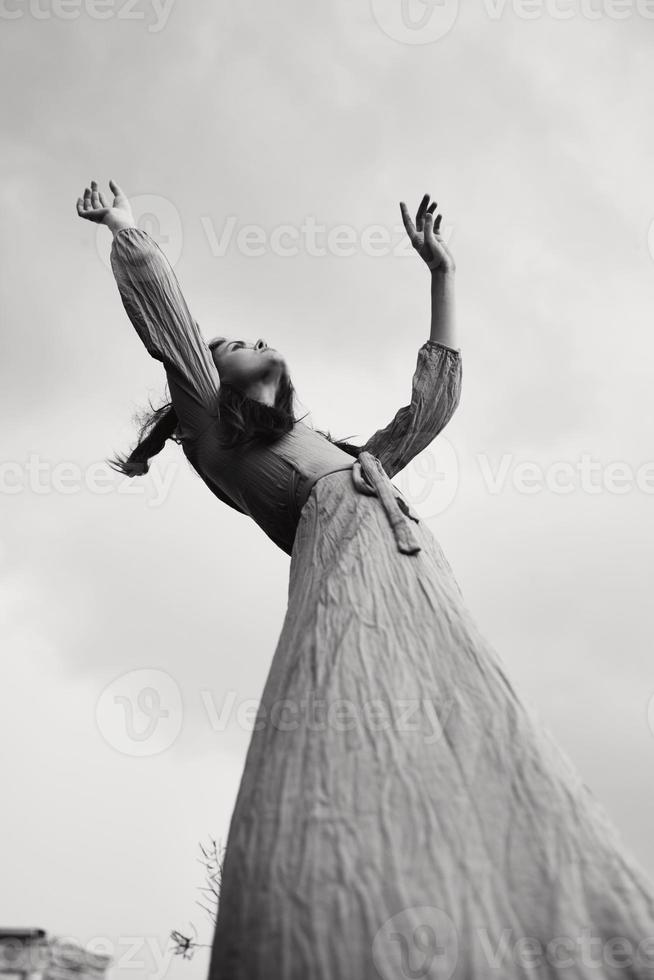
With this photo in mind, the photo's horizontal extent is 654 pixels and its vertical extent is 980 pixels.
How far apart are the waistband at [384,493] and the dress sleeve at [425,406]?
1.16 ft

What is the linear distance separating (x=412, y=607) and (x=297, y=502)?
697 millimetres

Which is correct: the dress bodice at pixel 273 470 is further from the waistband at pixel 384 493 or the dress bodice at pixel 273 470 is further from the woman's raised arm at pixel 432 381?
the woman's raised arm at pixel 432 381

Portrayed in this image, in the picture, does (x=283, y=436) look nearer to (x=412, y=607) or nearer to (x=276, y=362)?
(x=276, y=362)

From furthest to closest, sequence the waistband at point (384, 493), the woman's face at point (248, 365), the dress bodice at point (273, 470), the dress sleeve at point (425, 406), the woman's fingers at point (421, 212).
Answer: the woman's fingers at point (421, 212), the dress sleeve at point (425, 406), the woman's face at point (248, 365), the dress bodice at point (273, 470), the waistband at point (384, 493)

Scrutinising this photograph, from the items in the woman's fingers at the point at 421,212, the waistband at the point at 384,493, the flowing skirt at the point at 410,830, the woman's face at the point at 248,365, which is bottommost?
the flowing skirt at the point at 410,830

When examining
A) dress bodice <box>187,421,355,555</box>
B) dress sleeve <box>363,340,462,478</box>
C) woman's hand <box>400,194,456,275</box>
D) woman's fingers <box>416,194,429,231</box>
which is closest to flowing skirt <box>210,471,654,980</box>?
dress bodice <box>187,421,355,555</box>

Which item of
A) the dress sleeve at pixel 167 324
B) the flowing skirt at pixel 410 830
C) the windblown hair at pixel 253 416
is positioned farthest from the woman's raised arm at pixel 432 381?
the flowing skirt at pixel 410 830

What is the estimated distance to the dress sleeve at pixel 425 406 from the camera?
3227 millimetres

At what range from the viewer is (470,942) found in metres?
1.57

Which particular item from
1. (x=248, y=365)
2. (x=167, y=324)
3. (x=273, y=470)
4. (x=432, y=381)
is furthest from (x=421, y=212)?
(x=273, y=470)

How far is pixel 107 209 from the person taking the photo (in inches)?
129

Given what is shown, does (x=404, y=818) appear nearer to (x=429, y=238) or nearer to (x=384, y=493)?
(x=384, y=493)

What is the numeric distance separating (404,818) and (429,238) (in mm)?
2299

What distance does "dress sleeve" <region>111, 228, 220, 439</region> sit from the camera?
2.96 m
